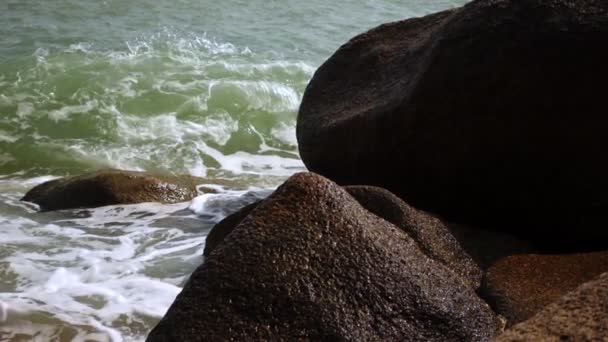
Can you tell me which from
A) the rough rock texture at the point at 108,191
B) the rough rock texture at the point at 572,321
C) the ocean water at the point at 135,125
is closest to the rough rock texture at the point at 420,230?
the ocean water at the point at 135,125

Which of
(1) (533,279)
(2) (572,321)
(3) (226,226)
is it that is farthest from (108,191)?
(2) (572,321)

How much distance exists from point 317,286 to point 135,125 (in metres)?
6.61

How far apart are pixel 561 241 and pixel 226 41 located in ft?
28.1

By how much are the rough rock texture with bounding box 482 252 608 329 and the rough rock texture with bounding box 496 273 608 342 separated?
3.83 ft

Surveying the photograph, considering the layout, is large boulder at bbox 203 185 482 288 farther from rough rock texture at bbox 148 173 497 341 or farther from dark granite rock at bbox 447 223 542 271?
rough rock texture at bbox 148 173 497 341

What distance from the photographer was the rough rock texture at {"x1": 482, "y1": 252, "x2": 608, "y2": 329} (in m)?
3.52

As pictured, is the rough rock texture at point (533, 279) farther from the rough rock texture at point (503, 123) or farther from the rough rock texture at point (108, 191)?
the rough rock texture at point (108, 191)

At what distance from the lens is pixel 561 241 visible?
4.39 meters

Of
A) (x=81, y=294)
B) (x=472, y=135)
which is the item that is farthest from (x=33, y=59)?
(x=472, y=135)

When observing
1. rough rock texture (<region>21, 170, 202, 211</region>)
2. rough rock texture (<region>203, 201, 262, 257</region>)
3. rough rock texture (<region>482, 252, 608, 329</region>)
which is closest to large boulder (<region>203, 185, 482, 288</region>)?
rough rock texture (<region>482, 252, 608, 329</region>)

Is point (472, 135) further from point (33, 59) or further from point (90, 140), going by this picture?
point (33, 59)

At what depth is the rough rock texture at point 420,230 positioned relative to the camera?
392 centimetres

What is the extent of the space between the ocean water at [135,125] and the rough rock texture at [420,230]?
110 cm

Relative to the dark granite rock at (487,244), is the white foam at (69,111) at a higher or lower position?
lower
